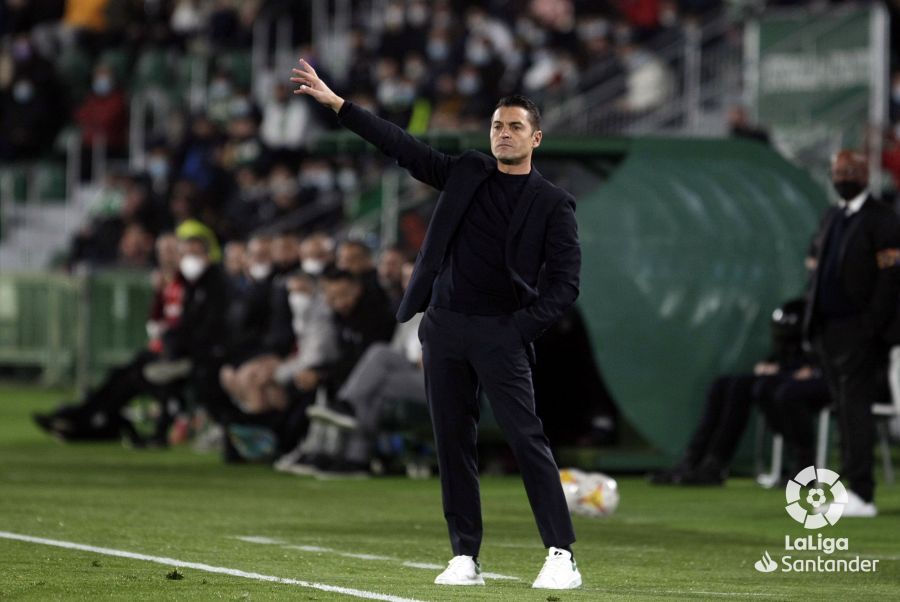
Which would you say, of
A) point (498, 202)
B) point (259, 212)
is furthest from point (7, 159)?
point (498, 202)

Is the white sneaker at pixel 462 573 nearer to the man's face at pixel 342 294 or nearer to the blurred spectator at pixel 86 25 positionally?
the man's face at pixel 342 294

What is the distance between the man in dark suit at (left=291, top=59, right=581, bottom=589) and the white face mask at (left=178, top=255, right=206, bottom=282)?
35.6ft

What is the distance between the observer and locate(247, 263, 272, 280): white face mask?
65.3 ft

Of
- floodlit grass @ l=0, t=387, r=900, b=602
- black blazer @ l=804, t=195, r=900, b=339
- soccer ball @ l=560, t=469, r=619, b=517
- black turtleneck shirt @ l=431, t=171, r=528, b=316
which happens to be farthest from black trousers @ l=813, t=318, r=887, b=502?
black turtleneck shirt @ l=431, t=171, r=528, b=316

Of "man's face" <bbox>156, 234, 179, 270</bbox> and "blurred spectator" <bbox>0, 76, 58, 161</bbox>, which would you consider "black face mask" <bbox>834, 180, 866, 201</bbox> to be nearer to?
"man's face" <bbox>156, 234, 179, 270</bbox>

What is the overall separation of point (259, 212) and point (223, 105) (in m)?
4.20

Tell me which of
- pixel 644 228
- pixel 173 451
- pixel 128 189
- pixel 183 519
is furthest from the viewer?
pixel 128 189

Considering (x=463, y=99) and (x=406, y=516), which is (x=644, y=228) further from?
(x=463, y=99)

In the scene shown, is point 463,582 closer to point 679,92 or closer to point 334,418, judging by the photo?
point 334,418

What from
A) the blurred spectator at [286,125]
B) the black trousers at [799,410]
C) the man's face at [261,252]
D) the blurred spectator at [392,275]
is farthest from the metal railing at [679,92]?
the black trousers at [799,410]

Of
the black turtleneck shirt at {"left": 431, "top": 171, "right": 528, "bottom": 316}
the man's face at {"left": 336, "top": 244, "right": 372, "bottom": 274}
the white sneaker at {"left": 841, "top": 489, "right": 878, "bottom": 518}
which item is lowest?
the white sneaker at {"left": 841, "top": 489, "right": 878, "bottom": 518}

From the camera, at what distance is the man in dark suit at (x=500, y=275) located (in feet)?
29.3

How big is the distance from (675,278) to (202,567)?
7801mm

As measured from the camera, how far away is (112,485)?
15195 mm
